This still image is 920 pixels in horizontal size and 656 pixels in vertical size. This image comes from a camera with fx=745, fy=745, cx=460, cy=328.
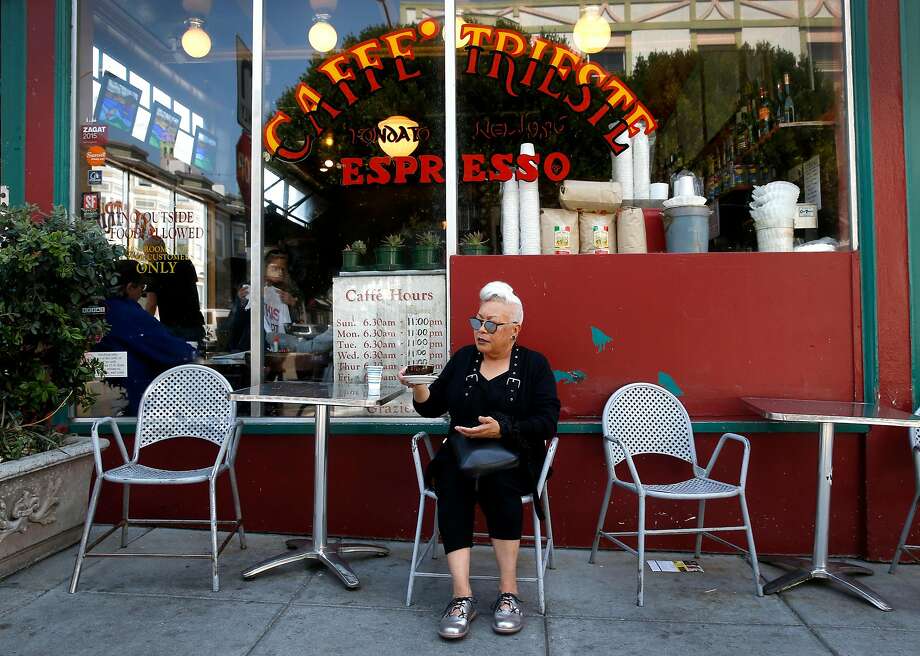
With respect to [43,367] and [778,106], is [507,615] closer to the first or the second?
[43,367]

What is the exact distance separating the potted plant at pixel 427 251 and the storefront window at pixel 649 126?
7.1 inches

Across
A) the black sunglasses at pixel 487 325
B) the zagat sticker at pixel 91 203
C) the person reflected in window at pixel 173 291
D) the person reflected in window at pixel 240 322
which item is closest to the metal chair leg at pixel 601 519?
the black sunglasses at pixel 487 325

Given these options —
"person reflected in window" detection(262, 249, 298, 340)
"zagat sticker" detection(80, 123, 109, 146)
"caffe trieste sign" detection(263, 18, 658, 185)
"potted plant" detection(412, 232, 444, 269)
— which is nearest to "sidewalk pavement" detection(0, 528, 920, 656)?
"person reflected in window" detection(262, 249, 298, 340)

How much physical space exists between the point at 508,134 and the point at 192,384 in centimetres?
245

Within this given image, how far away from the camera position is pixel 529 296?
14.2 ft

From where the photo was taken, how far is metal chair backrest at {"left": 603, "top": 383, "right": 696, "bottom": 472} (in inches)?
160

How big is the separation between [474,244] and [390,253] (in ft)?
1.78

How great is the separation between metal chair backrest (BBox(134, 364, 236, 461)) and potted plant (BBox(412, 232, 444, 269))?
1.36 metres

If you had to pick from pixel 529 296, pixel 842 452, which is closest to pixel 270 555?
pixel 529 296

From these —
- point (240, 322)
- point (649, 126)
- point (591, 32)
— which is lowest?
point (240, 322)

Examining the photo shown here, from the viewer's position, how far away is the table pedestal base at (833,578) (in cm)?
351

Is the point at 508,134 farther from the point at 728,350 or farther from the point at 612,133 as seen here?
the point at 728,350

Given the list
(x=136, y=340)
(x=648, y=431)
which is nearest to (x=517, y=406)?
(x=648, y=431)

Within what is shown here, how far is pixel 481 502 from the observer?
342 centimetres
